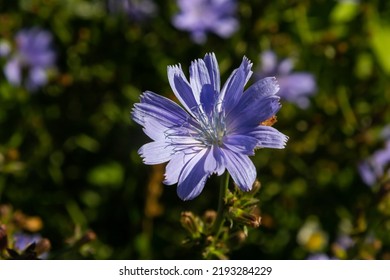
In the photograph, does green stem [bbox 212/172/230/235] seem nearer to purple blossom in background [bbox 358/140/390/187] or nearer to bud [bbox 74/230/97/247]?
bud [bbox 74/230/97/247]

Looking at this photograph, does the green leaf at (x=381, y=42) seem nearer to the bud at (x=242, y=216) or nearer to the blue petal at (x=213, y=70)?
the blue petal at (x=213, y=70)

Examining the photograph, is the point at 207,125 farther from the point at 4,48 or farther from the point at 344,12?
the point at 344,12

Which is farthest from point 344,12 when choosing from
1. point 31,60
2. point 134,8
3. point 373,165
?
point 31,60

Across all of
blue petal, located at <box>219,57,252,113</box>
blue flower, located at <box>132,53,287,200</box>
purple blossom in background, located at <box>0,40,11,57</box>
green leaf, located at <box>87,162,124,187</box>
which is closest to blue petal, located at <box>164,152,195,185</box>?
blue flower, located at <box>132,53,287,200</box>

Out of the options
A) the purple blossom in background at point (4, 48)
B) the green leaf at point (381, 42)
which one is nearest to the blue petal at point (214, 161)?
the purple blossom in background at point (4, 48)
